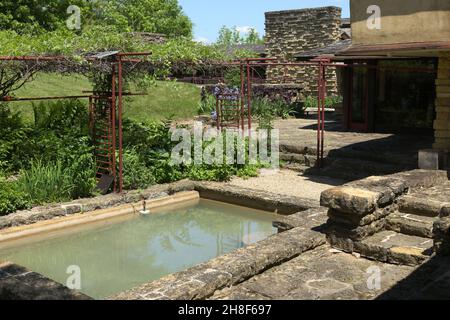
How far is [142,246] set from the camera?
7645mm

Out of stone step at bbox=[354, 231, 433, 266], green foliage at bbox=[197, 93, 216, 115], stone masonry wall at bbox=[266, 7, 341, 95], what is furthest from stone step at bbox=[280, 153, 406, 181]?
stone masonry wall at bbox=[266, 7, 341, 95]

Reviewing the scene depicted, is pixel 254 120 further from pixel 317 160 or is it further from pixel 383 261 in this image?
pixel 383 261

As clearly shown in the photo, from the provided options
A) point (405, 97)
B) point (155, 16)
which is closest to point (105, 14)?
point (155, 16)

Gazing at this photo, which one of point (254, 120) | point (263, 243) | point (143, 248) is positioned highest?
point (254, 120)

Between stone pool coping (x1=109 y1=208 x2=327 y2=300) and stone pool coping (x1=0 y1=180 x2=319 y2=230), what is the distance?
2.13m

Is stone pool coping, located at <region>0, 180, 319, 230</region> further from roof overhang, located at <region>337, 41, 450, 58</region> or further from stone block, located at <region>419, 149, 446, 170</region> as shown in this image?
roof overhang, located at <region>337, 41, 450, 58</region>

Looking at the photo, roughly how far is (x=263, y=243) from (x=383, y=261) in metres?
1.33

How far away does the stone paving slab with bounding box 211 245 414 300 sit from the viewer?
4805 millimetres

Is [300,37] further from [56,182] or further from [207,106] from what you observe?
[56,182]

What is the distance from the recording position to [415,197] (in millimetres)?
6730

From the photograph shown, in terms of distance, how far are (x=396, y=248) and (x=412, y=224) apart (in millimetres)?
678

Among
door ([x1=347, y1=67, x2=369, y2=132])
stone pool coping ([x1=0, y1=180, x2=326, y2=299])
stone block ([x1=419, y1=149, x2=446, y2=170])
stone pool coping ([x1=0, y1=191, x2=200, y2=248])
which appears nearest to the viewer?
stone pool coping ([x1=0, y1=180, x2=326, y2=299])
